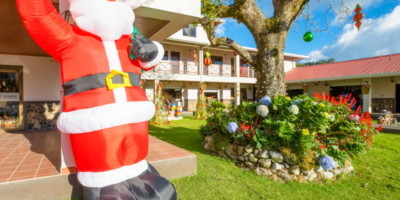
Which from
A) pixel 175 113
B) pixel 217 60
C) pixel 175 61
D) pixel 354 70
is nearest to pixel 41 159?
pixel 175 113

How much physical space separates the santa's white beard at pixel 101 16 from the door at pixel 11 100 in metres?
5.89

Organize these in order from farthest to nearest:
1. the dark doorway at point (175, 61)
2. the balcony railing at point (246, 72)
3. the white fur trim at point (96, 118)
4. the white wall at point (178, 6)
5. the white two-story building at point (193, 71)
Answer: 1. the balcony railing at point (246, 72)
2. the dark doorway at point (175, 61)
3. the white two-story building at point (193, 71)
4. the white wall at point (178, 6)
5. the white fur trim at point (96, 118)

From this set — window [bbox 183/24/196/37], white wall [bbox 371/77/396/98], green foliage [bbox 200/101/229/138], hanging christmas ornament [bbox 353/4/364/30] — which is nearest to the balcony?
window [bbox 183/24/196/37]

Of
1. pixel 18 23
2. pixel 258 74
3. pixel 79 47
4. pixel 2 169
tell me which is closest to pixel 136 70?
pixel 79 47

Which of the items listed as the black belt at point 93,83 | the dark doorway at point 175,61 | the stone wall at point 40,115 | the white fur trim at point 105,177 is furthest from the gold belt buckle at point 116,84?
the dark doorway at point 175,61

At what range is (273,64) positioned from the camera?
4496 mm

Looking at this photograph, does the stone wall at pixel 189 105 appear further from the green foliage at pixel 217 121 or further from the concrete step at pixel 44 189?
the concrete step at pixel 44 189

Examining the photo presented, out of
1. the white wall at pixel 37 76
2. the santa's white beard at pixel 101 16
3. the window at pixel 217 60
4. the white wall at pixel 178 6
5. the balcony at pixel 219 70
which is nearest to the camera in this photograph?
the santa's white beard at pixel 101 16

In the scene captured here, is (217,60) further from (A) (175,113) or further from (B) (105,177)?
(B) (105,177)

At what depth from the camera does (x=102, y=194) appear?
5.12 feet

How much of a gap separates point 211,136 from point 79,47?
10.9 ft

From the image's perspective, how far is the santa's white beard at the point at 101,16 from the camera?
1.65 m

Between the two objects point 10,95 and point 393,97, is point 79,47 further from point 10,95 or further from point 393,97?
point 393,97

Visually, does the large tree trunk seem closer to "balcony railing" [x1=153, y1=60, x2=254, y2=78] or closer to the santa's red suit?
the santa's red suit
